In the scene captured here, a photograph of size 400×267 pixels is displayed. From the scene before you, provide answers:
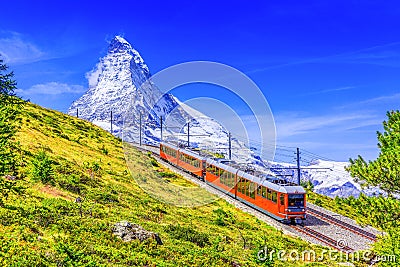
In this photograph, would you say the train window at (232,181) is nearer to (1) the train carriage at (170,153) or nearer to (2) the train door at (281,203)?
(2) the train door at (281,203)

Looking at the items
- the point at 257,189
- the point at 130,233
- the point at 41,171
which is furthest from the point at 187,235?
the point at 257,189

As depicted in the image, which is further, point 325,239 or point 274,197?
point 274,197

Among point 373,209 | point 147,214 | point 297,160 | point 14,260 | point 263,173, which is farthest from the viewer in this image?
point 297,160

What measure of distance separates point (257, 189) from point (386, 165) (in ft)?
58.6

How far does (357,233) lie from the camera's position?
31219 mm

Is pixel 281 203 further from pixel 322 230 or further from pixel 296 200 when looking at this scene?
pixel 322 230

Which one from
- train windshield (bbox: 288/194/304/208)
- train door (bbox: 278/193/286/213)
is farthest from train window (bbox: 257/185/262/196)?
train windshield (bbox: 288/194/304/208)

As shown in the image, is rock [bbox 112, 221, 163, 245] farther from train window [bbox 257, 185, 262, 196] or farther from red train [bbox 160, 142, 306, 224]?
train window [bbox 257, 185, 262, 196]

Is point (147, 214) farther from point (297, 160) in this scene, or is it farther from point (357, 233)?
point (297, 160)

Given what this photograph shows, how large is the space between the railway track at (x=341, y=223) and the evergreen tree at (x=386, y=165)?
1235cm

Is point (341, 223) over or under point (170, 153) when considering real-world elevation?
under

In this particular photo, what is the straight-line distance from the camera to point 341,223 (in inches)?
1359

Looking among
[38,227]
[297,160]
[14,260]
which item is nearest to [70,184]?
[38,227]

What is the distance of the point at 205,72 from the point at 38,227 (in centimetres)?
1280
